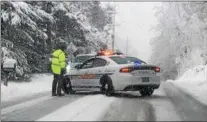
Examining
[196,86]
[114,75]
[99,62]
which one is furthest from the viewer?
[196,86]

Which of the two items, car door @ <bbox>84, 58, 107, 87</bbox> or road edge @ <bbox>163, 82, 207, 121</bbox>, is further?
car door @ <bbox>84, 58, 107, 87</bbox>

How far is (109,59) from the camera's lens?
55.5ft

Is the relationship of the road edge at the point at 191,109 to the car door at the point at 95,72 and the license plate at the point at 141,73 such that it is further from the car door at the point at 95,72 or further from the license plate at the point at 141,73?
the car door at the point at 95,72

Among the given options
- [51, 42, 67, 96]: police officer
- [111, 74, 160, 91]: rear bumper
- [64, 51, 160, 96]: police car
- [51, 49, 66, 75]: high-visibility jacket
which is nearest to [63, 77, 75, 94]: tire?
[64, 51, 160, 96]: police car

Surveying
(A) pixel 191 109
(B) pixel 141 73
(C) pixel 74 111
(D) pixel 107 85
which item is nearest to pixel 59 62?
(D) pixel 107 85

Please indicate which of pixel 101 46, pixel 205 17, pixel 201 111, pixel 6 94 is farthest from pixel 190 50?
pixel 201 111

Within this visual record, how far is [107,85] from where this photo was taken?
16.2 metres

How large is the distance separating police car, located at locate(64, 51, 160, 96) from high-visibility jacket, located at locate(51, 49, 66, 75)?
95 centimetres

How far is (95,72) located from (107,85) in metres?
1.03

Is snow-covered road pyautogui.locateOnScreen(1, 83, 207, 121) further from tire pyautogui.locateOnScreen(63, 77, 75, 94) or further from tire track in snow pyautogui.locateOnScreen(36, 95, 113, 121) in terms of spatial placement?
tire pyautogui.locateOnScreen(63, 77, 75, 94)

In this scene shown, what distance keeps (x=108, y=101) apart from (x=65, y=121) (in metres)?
4.32

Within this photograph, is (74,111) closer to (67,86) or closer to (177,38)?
(67,86)

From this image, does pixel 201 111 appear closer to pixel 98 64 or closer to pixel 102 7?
pixel 98 64

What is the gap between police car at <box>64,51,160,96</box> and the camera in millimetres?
15750
